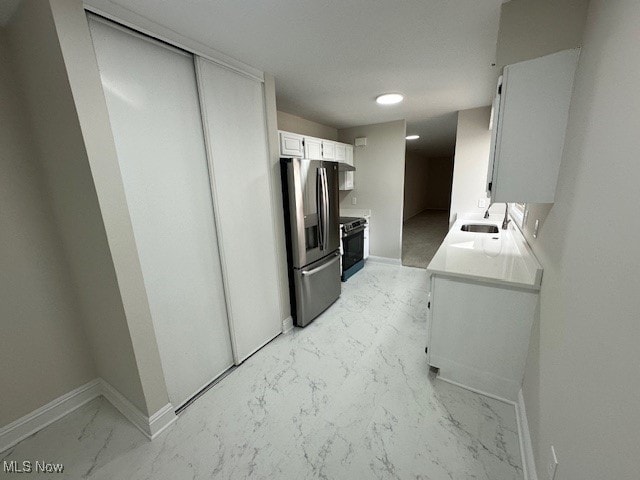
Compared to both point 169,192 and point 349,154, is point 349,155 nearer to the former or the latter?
point 349,154

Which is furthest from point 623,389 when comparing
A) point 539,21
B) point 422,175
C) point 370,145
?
point 422,175

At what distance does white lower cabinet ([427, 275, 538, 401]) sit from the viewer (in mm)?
1595

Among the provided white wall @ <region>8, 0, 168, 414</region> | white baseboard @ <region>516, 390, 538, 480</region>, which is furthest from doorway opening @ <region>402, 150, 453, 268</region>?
white wall @ <region>8, 0, 168, 414</region>

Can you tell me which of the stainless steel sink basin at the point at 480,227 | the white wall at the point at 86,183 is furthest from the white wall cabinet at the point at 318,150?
the stainless steel sink basin at the point at 480,227

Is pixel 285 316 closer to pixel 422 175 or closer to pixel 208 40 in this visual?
pixel 208 40

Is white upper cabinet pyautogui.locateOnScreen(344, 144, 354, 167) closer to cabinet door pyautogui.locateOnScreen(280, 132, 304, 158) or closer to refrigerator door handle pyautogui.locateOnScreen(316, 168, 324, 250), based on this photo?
cabinet door pyautogui.locateOnScreen(280, 132, 304, 158)

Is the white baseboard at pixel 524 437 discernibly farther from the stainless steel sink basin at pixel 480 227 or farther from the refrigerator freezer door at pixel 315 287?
the stainless steel sink basin at pixel 480 227

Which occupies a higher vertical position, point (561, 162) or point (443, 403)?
point (561, 162)

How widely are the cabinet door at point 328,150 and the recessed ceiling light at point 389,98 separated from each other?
2.70 feet

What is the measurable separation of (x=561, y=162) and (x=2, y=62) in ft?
10.0

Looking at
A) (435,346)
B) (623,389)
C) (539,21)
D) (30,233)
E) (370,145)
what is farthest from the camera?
(370,145)

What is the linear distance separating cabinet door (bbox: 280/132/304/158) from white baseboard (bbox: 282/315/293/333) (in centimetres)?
165

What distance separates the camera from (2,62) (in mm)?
1396

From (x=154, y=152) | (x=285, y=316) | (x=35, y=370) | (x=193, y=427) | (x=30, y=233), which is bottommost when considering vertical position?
(x=193, y=427)
